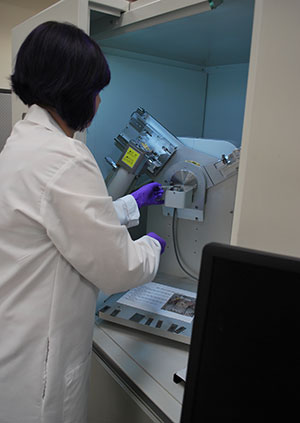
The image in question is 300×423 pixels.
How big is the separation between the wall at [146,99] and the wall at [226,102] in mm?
51

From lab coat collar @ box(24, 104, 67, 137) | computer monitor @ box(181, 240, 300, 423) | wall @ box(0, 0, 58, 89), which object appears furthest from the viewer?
wall @ box(0, 0, 58, 89)

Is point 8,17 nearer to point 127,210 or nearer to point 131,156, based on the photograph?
point 131,156

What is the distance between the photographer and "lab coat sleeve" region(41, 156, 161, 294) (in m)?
0.83

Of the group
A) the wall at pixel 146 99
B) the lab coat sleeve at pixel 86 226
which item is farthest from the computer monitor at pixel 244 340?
the wall at pixel 146 99

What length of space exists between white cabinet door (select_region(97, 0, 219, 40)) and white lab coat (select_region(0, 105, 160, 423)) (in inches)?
20.2

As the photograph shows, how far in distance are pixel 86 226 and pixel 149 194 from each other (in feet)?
2.10

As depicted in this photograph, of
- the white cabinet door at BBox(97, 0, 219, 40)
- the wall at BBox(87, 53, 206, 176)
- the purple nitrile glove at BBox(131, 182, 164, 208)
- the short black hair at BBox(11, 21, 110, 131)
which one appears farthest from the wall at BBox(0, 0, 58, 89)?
the short black hair at BBox(11, 21, 110, 131)

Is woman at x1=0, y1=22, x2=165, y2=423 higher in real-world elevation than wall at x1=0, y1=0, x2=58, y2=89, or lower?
lower

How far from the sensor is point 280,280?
1.51 feet

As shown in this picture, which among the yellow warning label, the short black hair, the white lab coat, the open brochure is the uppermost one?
the short black hair

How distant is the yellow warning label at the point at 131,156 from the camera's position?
1449mm

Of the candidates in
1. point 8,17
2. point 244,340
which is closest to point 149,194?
point 244,340

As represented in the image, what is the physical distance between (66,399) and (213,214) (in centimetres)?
86

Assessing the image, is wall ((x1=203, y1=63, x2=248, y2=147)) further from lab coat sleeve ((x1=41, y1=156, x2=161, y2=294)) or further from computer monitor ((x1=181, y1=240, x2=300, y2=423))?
computer monitor ((x1=181, y1=240, x2=300, y2=423))
